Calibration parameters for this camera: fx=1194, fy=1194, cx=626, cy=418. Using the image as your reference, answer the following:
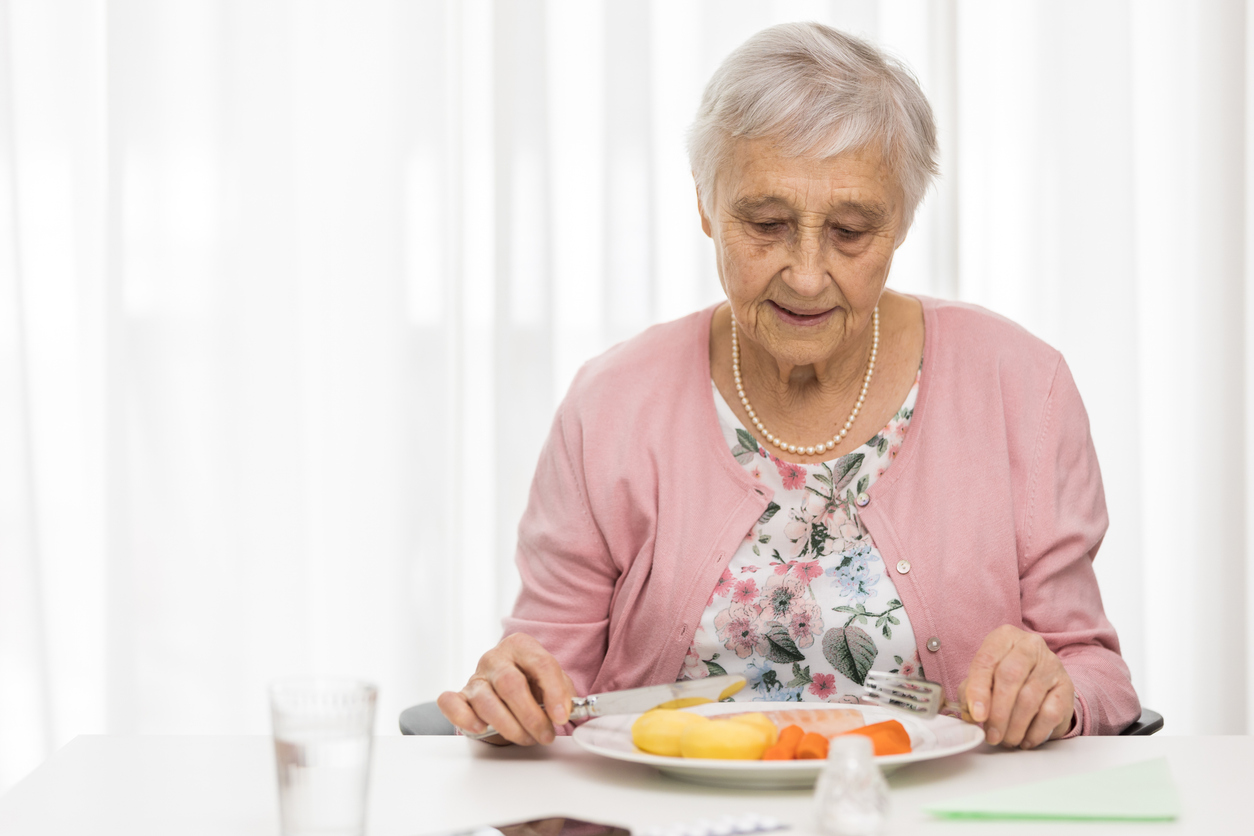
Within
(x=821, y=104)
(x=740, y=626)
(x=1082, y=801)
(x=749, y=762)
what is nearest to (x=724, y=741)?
(x=749, y=762)

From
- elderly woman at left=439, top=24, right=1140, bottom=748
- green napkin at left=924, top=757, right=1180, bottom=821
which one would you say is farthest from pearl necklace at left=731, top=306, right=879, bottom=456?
green napkin at left=924, top=757, right=1180, bottom=821

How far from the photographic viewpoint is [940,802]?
853 mm

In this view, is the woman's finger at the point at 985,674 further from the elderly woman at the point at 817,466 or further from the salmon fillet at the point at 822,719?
the elderly woman at the point at 817,466

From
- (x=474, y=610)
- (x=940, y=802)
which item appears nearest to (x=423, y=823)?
(x=940, y=802)

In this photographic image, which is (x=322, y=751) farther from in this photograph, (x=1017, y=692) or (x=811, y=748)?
(x=1017, y=692)

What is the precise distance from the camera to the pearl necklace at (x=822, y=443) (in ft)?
4.65

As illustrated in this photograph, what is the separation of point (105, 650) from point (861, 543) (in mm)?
1679

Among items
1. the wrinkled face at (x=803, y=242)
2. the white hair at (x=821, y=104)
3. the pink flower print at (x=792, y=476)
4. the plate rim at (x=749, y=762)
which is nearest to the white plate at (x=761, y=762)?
the plate rim at (x=749, y=762)

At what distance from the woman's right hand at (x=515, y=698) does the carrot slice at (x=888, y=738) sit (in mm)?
266

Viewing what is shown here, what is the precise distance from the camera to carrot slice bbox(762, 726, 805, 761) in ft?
2.93

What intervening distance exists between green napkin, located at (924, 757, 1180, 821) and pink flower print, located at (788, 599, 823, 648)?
0.46 metres

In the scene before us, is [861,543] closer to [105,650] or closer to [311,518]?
[311,518]

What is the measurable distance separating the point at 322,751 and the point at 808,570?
0.73 m

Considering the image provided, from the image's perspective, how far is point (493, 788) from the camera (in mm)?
928
